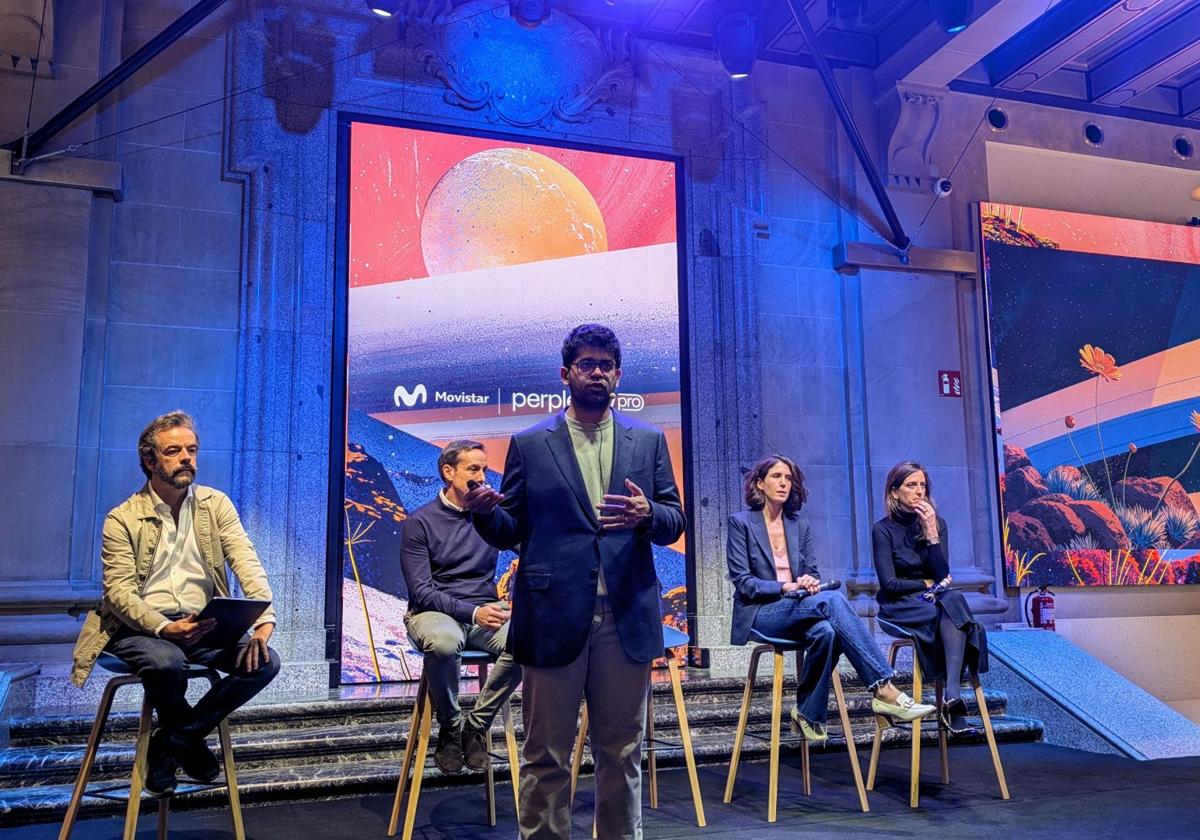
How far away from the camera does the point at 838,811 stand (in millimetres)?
4004

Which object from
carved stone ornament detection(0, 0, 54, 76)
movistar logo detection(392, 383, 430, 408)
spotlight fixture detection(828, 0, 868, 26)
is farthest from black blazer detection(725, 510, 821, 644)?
carved stone ornament detection(0, 0, 54, 76)

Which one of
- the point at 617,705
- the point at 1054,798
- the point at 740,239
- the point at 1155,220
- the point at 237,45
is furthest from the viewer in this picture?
the point at 1155,220

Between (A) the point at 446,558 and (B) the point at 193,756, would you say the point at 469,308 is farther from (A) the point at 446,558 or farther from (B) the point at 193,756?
(B) the point at 193,756

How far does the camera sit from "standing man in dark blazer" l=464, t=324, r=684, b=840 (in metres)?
2.55

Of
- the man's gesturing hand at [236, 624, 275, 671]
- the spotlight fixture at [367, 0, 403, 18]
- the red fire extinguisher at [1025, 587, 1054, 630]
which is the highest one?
the spotlight fixture at [367, 0, 403, 18]

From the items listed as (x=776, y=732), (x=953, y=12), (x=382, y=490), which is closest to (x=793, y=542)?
(x=776, y=732)

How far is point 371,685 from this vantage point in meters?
5.95

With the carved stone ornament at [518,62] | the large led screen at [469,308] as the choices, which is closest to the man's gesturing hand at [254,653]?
the large led screen at [469,308]

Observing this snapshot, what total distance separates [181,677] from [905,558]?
307cm

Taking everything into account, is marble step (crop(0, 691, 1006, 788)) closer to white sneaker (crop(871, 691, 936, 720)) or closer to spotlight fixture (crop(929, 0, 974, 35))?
white sneaker (crop(871, 691, 936, 720))

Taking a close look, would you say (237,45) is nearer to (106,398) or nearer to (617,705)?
(106,398)

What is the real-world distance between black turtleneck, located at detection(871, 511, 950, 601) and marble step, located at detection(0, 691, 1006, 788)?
1.20m

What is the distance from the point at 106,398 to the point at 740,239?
423 centimetres

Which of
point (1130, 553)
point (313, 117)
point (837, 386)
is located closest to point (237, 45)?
point (313, 117)
